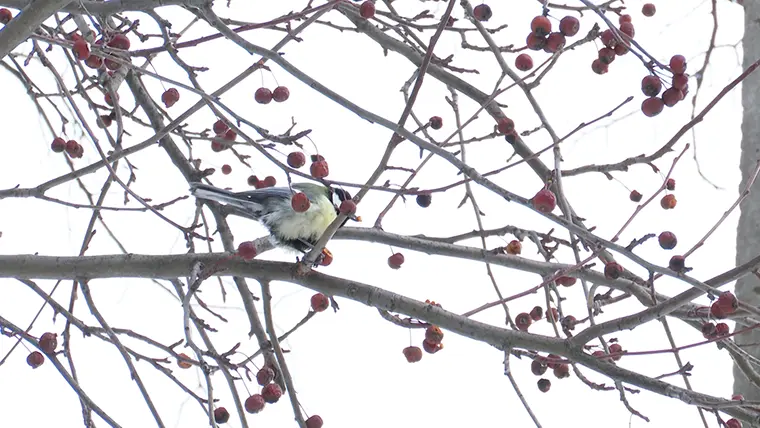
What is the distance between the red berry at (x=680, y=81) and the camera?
5.11 ft

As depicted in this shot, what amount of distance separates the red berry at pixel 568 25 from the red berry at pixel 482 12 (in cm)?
23

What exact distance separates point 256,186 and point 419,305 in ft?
2.69

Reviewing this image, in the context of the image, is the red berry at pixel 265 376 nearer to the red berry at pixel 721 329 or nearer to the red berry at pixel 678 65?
the red berry at pixel 721 329

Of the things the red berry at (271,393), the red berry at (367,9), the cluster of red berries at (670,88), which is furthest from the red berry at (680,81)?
the red berry at (271,393)

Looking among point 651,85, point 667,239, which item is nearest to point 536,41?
point 651,85

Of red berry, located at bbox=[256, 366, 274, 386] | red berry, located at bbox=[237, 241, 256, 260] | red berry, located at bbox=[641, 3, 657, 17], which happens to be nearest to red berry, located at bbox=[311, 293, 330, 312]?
red berry, located at bbox=[256, 366, 274, 386]

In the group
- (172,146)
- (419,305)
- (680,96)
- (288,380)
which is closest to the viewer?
(680,96)

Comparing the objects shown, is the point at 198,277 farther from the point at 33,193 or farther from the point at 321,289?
the point at 33,193

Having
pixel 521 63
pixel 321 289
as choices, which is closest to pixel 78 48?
pixel 321 289

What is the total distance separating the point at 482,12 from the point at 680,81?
549 mm

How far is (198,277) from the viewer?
1.61 m

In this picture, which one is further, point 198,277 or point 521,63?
point 521,63

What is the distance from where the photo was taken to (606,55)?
69.6 inches

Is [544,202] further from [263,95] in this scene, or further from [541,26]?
[263,95]
